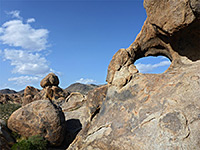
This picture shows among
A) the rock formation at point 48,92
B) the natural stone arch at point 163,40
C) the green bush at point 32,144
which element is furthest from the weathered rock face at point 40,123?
the rock formation at point 48,92

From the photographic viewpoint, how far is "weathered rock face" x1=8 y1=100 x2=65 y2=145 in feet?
31.0

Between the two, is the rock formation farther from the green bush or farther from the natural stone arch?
the natural stone arch

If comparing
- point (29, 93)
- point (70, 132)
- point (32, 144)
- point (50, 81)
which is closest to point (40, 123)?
point (32, 144)

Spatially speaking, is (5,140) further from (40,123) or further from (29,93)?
(29,93)

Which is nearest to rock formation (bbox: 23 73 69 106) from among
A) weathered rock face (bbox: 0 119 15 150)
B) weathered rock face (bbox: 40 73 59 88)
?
weathered rock face (bbox: 40 73 59 88)

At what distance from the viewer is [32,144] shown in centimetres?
855

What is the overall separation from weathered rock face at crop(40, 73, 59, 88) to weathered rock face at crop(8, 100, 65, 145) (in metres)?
16.3

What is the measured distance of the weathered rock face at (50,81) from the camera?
25875 millimetres

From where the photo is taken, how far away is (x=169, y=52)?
26.1 feet

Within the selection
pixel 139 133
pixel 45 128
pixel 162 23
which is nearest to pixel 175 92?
pixel 139 133

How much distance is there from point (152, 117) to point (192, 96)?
1.22 meters

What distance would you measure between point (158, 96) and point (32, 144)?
6749 millimetres

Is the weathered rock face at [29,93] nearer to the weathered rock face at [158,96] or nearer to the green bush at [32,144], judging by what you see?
the green bush at [32,144]

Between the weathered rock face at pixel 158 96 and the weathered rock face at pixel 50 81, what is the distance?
19.9 metres
